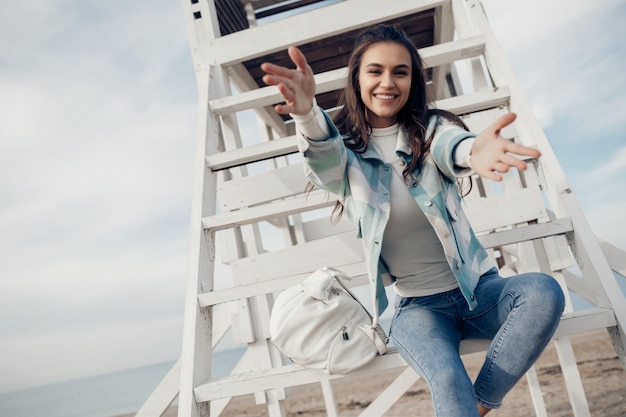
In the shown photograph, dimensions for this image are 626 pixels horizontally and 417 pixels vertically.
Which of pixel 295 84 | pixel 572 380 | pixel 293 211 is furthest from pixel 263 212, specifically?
pixel 572 380

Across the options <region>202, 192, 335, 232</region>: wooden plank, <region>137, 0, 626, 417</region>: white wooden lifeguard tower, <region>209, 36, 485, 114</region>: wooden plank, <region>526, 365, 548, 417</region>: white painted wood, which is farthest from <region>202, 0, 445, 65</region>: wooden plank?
<region>526, 365, 548, 417</region>: white painted wood

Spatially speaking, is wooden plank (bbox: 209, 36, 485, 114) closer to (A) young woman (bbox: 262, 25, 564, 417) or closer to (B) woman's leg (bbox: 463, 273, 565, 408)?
(A) young woman (bbox: 262, 25, 564, 417)

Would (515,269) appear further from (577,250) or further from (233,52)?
(233,52)

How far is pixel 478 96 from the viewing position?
6.84 feet

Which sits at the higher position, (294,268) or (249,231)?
(249,231)

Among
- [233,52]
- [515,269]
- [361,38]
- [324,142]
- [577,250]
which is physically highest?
[233,52]

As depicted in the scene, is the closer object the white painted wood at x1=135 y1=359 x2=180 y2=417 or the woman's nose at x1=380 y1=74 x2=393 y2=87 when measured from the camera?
the woman's nose at x1=380 y1=74 x2=393 y2=87

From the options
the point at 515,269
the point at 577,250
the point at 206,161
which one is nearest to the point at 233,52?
the point at 206,161

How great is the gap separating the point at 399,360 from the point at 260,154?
108 cm

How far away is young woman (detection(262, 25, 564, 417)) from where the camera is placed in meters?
1.37

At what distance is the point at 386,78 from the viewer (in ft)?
5.46

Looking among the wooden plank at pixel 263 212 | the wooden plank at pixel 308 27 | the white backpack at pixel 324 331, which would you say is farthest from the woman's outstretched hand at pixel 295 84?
the wooden plank at pixel 308 27

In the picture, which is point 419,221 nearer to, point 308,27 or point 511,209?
point 511,209

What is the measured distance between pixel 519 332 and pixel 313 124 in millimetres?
810
